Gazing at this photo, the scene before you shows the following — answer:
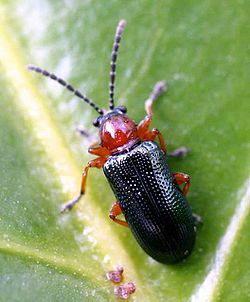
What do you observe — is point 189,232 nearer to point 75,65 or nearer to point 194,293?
point 194,293

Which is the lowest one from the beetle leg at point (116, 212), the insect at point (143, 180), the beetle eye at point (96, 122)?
the beetle leg at point (116, 212)

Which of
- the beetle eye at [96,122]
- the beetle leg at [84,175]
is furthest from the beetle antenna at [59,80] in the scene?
the beetle leg at [84,175]

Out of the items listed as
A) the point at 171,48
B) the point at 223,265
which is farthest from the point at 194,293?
the point at 171,48

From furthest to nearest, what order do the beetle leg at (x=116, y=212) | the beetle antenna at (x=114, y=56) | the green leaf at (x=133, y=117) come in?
the beetle antenna at (x=114, y=56), the beetle leg at (x=116, y=212), the green leaf at (x=133, y=117)

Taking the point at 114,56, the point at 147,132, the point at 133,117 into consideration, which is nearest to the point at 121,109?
the point at 133,117

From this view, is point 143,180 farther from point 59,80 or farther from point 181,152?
point 59,80

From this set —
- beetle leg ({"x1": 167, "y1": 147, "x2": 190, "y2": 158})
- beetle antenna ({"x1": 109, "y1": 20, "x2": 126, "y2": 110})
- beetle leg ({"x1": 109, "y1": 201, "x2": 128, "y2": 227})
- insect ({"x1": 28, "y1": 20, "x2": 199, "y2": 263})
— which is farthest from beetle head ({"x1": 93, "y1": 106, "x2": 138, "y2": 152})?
beetle leg ({"x1": 109, "y1": 201, "x2": 128, "y2": 227})

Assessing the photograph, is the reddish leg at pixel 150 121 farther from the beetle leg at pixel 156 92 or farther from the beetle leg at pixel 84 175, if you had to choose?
the beetle leg at pixel 84 175
